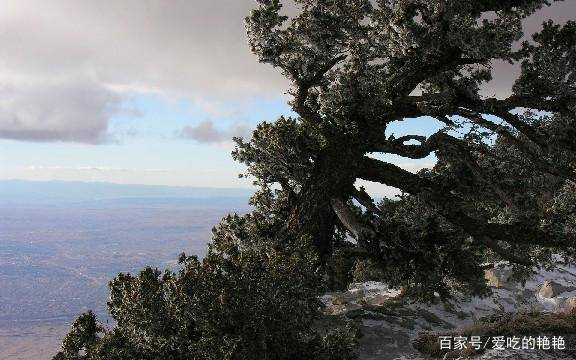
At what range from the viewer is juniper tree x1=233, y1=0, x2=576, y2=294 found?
46.0ft

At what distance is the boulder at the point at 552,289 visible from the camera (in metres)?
33.2

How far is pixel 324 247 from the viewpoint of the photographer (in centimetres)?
1603

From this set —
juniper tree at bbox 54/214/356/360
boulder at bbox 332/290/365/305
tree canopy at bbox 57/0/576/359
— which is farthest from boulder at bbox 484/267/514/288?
juniper tree at bbox 54/214/356/360

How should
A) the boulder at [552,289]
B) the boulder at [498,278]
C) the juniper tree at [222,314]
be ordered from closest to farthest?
the juniper tree at [222,314], the boulder at [552,289], the boulder at [498,278]

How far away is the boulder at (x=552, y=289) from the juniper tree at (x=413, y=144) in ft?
65.6

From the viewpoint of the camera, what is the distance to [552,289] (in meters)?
33.7

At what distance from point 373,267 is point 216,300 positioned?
8.65 m

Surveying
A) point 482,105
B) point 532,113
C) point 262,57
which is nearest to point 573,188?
point 532,113

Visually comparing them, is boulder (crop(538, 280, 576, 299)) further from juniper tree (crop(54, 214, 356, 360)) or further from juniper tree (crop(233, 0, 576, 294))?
juniper tree (crop(54, 214, 356, 360))

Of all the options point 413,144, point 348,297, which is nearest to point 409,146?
point 413,144

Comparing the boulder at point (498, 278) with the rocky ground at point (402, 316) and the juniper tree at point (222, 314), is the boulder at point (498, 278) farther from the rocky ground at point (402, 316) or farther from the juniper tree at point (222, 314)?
the juniper tree at point (222, 314)

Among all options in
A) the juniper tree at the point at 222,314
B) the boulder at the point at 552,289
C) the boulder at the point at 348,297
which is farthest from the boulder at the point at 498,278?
the juniper tree at the point at 222,314

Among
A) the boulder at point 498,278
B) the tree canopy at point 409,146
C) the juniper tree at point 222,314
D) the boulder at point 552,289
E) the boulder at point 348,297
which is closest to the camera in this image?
the juniper tree at point 222,314

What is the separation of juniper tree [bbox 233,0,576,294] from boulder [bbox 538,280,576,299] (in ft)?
65.6
